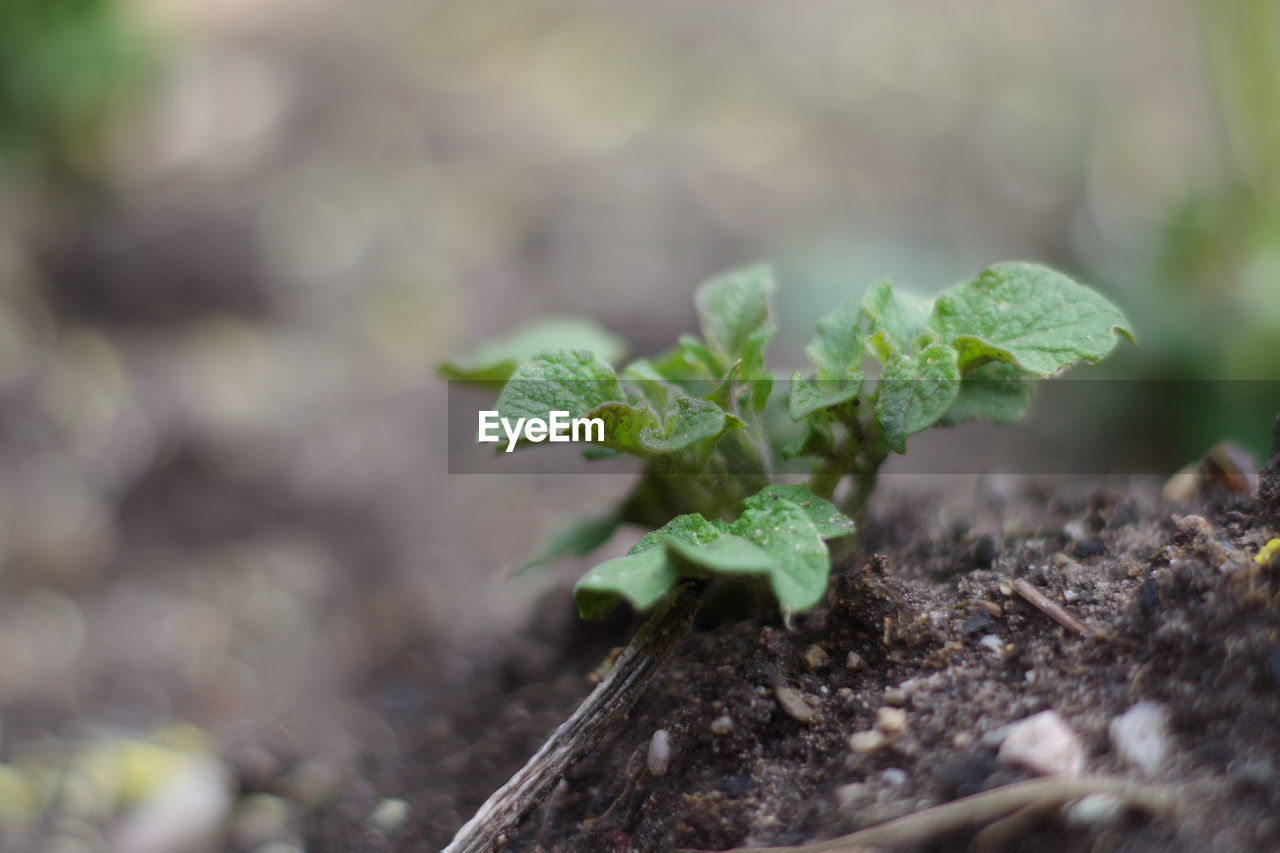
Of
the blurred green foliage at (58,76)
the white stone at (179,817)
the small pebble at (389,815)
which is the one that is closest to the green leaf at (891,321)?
the small pebble at (389,815)

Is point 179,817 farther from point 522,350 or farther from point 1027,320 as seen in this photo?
point 1027,320

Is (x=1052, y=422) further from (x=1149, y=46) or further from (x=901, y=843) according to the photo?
(x=901, y=843)

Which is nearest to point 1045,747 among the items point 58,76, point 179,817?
point 179,817

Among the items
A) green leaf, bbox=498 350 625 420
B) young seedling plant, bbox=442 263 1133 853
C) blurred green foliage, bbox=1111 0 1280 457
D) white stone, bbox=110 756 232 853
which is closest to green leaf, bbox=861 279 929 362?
young seedling plant, bbox=442 263 1133 853

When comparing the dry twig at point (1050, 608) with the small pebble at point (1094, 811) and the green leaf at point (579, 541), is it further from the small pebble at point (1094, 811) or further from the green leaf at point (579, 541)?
the green leaf at point (579, 541)

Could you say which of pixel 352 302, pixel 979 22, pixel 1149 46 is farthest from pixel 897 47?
pixel 352 302

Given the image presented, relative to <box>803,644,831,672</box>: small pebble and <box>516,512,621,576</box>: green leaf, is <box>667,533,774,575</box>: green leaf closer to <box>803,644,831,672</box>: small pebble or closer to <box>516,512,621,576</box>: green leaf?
<box>803,644,831,672</box>: small pebble
